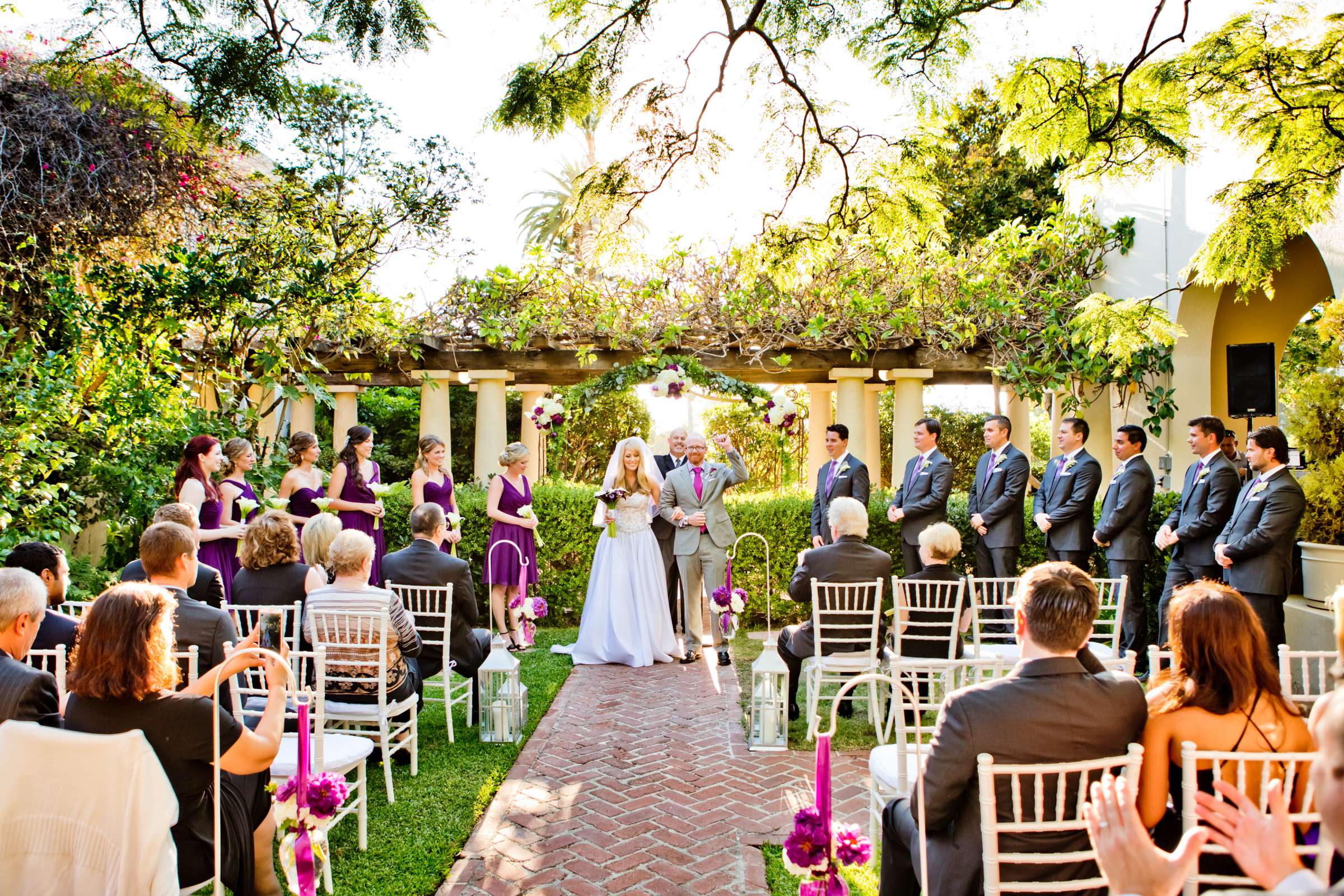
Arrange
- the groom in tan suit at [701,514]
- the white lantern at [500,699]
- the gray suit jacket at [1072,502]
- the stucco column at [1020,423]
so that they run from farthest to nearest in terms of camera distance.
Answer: the stucco column at [1020,423] < the groom in tan suit at [701,514] < the gray suit jacket at [1072,502] < the white lantern at [500,699]

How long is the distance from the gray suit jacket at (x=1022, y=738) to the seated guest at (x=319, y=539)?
12.9 ft

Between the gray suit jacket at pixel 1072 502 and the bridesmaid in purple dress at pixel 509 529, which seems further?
the bridesmaid in purple dress at pixel 509 529

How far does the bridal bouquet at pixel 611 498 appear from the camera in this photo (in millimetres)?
8172

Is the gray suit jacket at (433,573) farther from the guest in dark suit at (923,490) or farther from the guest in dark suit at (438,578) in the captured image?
the guest in dark suit at (923,490)

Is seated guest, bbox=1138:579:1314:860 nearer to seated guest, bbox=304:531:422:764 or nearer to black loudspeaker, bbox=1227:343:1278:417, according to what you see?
seated guest, bbox=304:531:422:764

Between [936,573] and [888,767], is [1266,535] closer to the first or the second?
[936,573]

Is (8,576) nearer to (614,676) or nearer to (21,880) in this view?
(21,880)

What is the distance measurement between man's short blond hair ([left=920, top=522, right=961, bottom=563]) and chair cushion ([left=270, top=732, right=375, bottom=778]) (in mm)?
3436

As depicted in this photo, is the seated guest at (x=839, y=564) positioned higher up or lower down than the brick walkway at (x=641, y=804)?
higher up

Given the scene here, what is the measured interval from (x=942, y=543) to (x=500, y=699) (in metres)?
2.96

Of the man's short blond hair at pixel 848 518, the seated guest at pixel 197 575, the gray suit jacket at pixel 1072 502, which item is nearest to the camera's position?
the seated guest at pixel 197 575

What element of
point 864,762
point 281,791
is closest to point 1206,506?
point 864,762

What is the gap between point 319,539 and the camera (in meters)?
5.43

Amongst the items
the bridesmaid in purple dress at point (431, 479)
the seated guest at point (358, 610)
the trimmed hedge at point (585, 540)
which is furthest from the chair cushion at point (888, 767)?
the trimmed hedge at point (585, 540)
